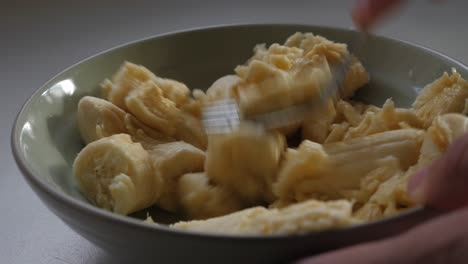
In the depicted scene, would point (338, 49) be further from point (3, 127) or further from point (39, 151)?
point (3, 127)

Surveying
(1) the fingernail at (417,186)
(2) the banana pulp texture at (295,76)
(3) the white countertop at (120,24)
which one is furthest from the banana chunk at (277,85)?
(3) the white countertop at (120,24)

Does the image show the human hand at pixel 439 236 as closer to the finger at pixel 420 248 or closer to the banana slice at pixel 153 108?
the finger at pixel 420 248

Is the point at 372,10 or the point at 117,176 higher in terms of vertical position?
the point at 372,10

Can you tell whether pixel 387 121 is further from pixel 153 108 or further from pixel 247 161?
pixel 153 108

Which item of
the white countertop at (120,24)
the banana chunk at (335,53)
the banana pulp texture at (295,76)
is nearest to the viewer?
the banana pulp texture at (295,76)

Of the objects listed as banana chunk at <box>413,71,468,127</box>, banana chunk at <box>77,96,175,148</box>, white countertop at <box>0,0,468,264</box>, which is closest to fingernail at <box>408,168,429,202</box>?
banana chunk at <box>413,71,468,127</box>

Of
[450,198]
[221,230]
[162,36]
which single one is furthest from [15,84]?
[450,198]

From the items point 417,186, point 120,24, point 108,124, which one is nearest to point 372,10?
point 417,186
